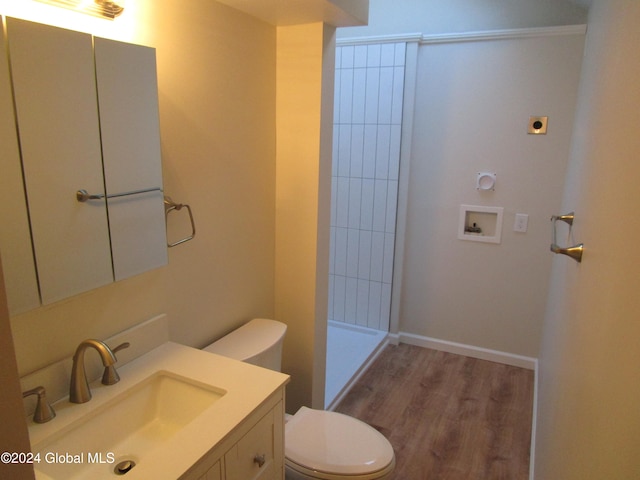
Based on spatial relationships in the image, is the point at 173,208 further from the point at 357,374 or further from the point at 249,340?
the point at 357,374

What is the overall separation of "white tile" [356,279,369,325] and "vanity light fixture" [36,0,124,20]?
2.54 meters

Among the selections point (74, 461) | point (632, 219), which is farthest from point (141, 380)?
point (632, 219)

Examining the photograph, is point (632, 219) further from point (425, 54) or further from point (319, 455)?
point (425, 54)

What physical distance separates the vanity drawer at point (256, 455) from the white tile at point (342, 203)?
2141 mm

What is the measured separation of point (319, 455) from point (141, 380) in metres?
0.71

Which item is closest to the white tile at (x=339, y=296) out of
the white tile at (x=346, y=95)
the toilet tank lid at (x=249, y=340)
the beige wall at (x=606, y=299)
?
the white tile at (x=346, y=95)

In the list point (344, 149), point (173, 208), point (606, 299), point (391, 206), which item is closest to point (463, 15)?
point (344, 149)

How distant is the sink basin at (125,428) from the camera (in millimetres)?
1122

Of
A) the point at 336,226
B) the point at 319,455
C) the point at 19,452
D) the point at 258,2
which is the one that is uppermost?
the point at 258,2

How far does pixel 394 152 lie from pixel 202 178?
177cm

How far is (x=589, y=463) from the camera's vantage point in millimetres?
854

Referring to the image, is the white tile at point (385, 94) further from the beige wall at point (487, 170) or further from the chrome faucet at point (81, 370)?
the chrome faucet at point (81, 370)

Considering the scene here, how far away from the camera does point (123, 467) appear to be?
3.92 ft

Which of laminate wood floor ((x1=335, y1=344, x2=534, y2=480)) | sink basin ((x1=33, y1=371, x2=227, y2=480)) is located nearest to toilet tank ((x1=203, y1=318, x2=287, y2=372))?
sink basin ((x1=33, y1=371, x2=227, y2=480))
